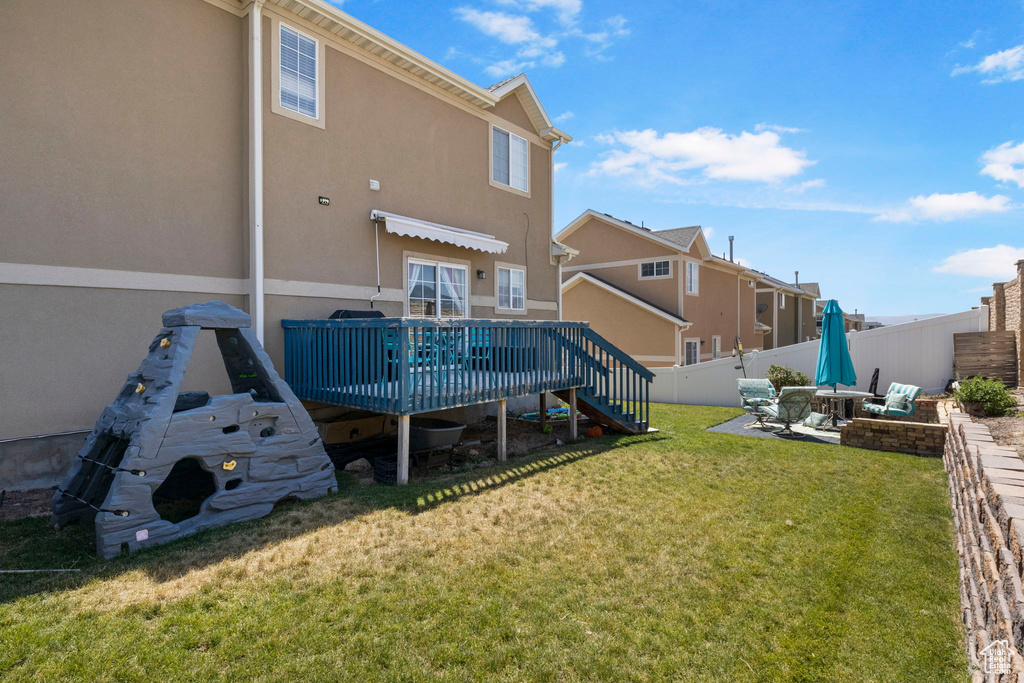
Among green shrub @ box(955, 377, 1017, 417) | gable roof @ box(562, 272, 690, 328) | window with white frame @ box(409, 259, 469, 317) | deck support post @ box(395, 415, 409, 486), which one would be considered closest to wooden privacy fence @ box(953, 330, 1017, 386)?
green shrub @ box(955, 377, 1017, 417)

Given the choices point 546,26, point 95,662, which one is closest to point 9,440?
point 95,662

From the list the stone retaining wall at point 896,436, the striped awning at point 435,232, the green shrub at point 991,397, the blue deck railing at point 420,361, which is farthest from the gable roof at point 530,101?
the green shrub at point 991,397

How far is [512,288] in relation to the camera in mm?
13102

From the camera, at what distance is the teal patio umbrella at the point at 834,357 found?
38.6ft

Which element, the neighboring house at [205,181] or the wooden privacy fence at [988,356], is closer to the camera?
the neighboring house at [205,181]

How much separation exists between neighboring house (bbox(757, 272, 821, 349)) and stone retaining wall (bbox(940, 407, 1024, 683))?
27.2 m

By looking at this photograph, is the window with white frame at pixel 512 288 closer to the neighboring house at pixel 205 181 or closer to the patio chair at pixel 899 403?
the neighboring house at pixel 205 181

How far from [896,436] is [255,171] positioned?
1202cm

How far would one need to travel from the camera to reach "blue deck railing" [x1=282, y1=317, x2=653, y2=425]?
268 inches

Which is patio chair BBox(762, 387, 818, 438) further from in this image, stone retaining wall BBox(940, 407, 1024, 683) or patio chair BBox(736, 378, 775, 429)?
stone retaining wall BBox(940, 407, 1024, 683)

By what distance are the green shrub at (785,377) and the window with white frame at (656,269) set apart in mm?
8024

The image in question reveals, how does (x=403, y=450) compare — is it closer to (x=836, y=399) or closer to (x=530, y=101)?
(x=836, y=399)

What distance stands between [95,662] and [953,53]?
15303 millimetres

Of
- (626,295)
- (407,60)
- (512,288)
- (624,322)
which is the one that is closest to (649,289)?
(626,295)
